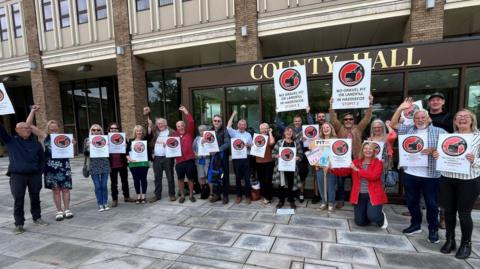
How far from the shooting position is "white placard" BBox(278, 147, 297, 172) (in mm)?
4562

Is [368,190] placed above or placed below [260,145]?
below

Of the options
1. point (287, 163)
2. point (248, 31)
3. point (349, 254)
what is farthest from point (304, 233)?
point (248, 31)

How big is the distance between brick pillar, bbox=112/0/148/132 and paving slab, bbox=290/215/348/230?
860 centimetres

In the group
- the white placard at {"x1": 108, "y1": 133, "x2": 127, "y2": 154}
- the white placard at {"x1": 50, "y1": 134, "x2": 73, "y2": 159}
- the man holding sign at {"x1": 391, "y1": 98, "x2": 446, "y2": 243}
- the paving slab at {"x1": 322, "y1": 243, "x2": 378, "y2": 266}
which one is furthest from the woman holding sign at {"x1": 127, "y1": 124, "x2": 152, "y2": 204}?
the man holding sign at {"x1": 391, "y1": 98, "x2": 446, "y2": 243}

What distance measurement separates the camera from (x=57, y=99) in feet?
41.3

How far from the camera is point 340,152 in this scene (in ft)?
13.3

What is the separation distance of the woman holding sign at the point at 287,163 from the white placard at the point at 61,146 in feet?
12.8

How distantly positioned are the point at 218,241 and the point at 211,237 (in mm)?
185

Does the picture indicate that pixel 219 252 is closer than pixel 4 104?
Yes

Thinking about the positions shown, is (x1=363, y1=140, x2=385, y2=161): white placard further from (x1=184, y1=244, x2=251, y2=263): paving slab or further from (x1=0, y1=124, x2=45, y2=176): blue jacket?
(x1=0, y1=124, x2=45, y2=176): blue jacket

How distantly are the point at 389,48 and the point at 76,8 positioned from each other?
13123mm

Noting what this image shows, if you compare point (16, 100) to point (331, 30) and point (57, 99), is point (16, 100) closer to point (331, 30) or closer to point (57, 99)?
point (57, 99)

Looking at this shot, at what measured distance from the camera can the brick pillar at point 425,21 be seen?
7.14m

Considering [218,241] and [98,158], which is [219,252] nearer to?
[218,241]
